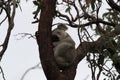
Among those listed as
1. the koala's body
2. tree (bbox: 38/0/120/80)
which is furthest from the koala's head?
tree (bbox: 38/0/120/80)

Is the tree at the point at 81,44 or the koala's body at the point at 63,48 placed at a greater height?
the tree at the point at 81,44

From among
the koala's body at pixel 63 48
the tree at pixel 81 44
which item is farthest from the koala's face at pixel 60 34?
the tree at pixel 81 44

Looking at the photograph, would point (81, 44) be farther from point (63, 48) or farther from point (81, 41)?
point (63, 48)

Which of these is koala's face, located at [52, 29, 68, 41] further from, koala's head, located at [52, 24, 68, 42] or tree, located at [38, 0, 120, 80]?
tree, located at [38, 0, 120, 80]

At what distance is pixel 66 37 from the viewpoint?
5.39m

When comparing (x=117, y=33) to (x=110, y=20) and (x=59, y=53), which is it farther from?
(x=59, y=53)

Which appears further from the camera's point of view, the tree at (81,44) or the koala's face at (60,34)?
the koala's face at (60,34)

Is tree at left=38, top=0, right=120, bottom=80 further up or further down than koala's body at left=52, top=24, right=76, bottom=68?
further up

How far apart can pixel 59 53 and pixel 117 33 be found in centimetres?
118

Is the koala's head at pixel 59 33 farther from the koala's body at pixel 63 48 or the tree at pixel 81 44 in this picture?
the tree at pixel 81 44

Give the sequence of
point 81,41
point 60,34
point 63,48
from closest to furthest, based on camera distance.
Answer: point 81,41
point 63,48
point 60,34

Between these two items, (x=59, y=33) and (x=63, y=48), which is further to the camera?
(x=59, y=33)

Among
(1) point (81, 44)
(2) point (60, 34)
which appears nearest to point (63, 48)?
(2) point (60, 34)

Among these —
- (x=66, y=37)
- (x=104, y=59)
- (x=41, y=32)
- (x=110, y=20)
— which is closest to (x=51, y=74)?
(x=41, y=32)
